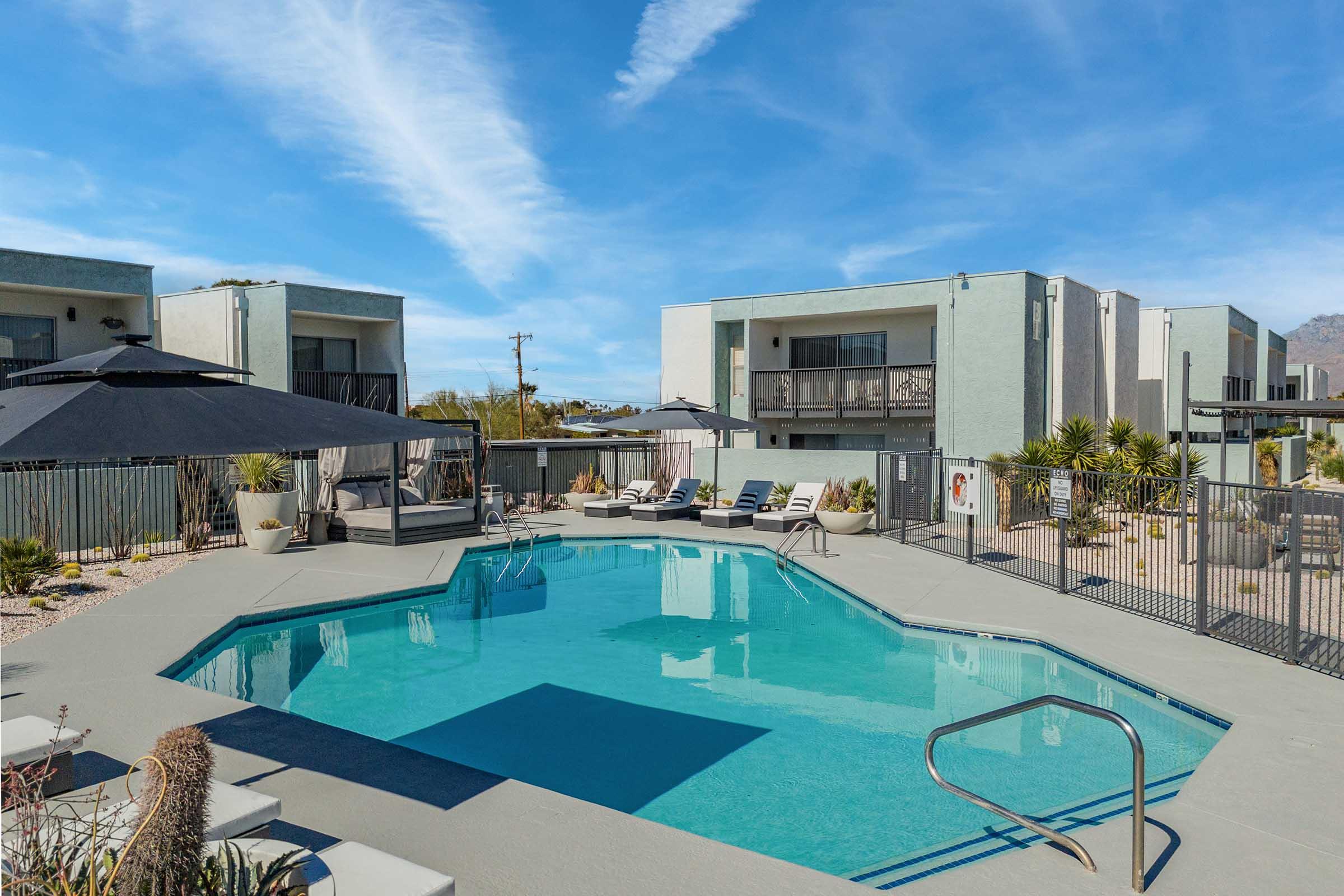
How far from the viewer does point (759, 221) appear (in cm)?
2808

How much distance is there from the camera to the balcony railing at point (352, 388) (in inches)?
938

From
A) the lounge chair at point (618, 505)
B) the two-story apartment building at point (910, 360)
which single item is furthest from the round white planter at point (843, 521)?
the lounge chair at point (618, 505)

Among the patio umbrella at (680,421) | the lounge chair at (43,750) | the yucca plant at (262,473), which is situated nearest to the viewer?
the lounge chair at (43,750)

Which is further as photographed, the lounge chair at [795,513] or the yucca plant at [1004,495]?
the lounge chair at [795,513]

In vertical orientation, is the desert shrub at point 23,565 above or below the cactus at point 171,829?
below

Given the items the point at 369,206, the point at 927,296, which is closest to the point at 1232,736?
the point at 927,296

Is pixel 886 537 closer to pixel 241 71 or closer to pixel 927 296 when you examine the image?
pixel 927 296

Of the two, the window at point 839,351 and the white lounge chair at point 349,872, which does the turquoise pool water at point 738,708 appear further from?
the window at point 839,351

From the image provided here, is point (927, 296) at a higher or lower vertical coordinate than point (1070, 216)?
lower

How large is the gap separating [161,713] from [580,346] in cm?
4702

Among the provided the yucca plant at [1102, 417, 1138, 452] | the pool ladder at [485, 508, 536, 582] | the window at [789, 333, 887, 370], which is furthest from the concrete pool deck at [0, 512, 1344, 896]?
the window at [789, 333, 887, 370]

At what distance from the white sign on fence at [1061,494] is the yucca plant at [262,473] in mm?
12953

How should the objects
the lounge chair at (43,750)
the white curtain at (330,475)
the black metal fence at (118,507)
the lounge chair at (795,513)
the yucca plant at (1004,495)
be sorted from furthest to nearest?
1. the lounge chair at (795,513)
2. the white curtain at (330,475)
3. the yucca plant at (1004,495)
4. the black metal fence at (118,507)
5. the lounge chair at (43,750)

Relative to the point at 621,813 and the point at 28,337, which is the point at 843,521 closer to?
the point at 621,813
